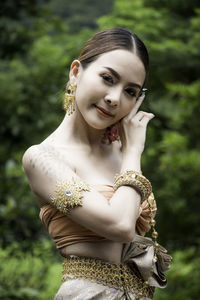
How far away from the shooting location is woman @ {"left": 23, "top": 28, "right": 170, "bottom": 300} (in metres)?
2.17

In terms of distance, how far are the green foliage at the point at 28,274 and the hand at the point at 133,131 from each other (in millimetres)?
2219

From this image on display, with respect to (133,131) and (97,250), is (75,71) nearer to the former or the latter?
(133,131)

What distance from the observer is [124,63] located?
233cm

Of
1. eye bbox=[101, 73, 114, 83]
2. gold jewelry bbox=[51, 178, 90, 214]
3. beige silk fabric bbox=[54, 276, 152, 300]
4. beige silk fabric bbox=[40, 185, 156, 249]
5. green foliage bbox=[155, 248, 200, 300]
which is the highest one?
eye bbox=[101, 73, 114, 83]

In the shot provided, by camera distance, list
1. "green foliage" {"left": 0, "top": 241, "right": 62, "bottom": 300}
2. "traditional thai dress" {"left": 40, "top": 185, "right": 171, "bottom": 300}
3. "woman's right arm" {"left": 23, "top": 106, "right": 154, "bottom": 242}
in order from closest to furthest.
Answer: "woman's right arm" {"left": 23, "top": 106, "right": 154, "bottom": 242}, "traditional thai dress" {"left": 40, "top": 185, "right": 171, "bottom": 300}, "green foliage" {"left": 0, "top": 241, "right": 62, "bottom": 300}

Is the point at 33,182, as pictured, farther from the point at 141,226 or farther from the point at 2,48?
the point at 2,48

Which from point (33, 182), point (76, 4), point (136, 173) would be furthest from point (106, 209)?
point (76, 4)

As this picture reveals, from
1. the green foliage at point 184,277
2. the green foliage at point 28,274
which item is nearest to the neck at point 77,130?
the green foliage at point 28,274

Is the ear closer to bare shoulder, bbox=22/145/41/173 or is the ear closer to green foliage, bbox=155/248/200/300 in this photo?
bare shoulder, bbox=22/145/41/173

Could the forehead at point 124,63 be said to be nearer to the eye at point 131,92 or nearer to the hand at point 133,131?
the eye at point 131,92

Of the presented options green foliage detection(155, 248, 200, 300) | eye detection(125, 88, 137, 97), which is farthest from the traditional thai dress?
green foliage detection(155, 248, 200, 300)

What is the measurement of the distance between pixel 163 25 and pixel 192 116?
4.15 feet

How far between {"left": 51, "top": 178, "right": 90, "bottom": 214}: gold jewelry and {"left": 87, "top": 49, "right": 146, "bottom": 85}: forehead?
20.0 inches

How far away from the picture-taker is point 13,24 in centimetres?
543
